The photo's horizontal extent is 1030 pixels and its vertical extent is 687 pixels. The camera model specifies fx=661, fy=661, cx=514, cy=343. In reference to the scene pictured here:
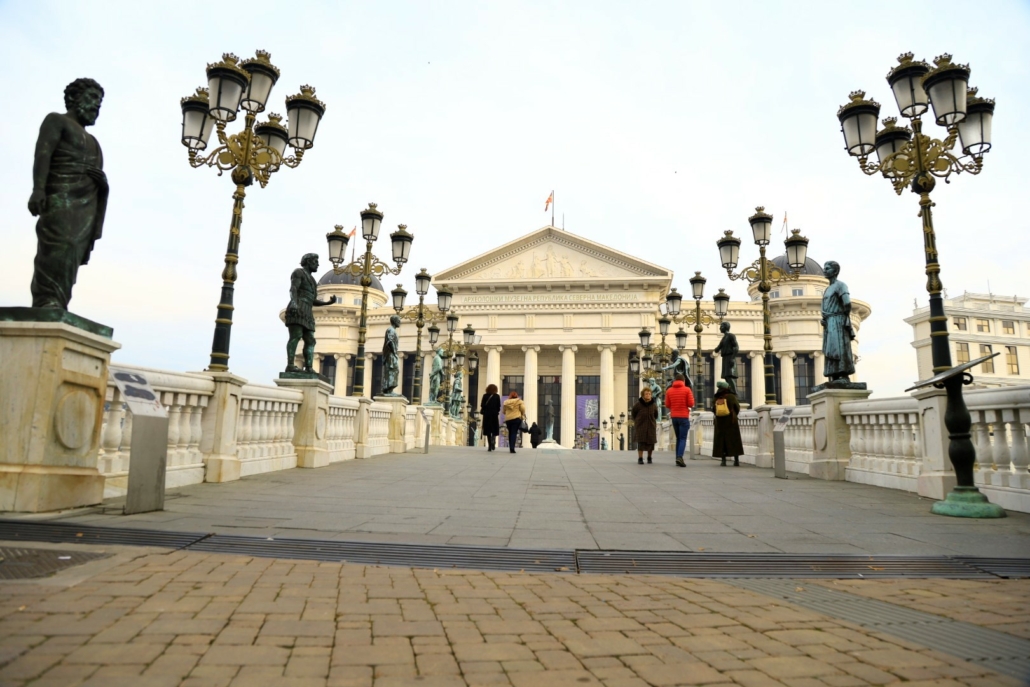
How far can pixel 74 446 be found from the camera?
582cm

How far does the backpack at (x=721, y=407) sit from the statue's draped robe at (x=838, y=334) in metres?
2.91

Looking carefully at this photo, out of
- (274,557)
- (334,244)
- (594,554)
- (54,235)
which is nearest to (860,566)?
(594,554)

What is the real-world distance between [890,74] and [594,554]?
26.2 ft

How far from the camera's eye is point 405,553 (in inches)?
188

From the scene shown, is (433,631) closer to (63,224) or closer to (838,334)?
(63,224)

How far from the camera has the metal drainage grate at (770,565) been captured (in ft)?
15.0

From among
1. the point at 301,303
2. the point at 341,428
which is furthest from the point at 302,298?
the point at 341,428

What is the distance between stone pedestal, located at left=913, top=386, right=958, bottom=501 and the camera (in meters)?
8.47

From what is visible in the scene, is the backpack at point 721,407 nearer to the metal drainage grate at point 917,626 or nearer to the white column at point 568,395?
the metal drainage grate at point 917,626

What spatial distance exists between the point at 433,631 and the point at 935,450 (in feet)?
26.6

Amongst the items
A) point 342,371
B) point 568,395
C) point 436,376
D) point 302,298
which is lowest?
point 302,298

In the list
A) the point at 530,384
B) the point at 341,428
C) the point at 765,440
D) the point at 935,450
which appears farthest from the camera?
the point at 530,384

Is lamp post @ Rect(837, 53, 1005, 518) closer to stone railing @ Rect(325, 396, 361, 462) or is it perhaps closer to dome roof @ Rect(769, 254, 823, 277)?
stone railing @ Rect(325, 396, 361, 462)

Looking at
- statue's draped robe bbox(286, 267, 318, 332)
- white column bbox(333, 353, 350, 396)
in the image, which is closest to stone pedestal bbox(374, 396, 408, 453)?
statue's draped robe bbox(286, 267, 318, 332)
